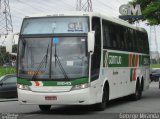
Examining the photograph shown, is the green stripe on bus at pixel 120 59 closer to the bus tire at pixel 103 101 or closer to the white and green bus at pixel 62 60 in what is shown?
the white and green bus at pixel 62 60

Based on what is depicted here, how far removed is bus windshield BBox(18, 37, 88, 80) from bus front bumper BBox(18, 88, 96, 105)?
482mm

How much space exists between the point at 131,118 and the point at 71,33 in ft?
12.1

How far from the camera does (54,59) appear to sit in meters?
17.2

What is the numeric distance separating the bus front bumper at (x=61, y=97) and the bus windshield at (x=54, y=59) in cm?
48

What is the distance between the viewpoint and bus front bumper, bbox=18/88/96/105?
55.4 ft

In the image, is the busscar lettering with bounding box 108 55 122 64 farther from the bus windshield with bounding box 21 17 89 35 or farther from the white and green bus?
the bus windshield with bounding box 21 17 89 35

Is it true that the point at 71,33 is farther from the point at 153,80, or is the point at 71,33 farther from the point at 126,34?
the point at 153,80

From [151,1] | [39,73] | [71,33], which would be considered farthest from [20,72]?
[151,1]

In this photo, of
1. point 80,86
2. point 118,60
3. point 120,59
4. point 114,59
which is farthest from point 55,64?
point 120,59

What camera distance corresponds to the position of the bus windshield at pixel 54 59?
672 inches

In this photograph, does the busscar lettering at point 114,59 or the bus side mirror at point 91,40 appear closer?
the bus side mirror at point 91,40

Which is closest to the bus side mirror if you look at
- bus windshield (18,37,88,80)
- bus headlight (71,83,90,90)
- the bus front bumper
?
bus windshield (18,37,88,80)

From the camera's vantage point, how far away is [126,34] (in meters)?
23.5

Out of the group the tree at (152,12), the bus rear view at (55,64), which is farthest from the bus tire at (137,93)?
the bus rear view at (55,64)
